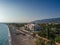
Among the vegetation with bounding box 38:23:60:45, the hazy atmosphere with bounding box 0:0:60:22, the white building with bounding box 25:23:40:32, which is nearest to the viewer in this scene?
the hazy atmosphere with bounding box 0:0:60:22

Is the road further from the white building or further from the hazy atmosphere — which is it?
the hazy atmosphere

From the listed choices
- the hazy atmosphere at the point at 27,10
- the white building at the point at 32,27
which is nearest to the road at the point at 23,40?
the white building at the point at 32,27

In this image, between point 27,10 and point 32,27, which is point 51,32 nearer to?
point 32,27

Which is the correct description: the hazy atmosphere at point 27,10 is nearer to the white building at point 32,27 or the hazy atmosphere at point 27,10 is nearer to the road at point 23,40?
the white building at point 32,27

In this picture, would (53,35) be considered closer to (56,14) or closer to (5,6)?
(56,14)

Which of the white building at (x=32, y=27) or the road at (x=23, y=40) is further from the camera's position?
the road at (x=23, y=40)

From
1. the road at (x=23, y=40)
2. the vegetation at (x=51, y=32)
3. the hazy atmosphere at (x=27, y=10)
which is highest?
the hazy atmosphere at (x=27, y=10)

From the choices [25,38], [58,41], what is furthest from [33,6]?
[58,41]

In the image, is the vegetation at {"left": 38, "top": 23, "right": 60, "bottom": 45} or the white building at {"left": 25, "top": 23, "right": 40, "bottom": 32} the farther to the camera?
the vegetation at {"left": 38, "top": 23, "right": 60, "bottom": 45}

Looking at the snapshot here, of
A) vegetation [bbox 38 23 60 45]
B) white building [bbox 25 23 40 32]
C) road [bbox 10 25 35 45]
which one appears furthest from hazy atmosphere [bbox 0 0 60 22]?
road [bbox 10 25 35 45]
